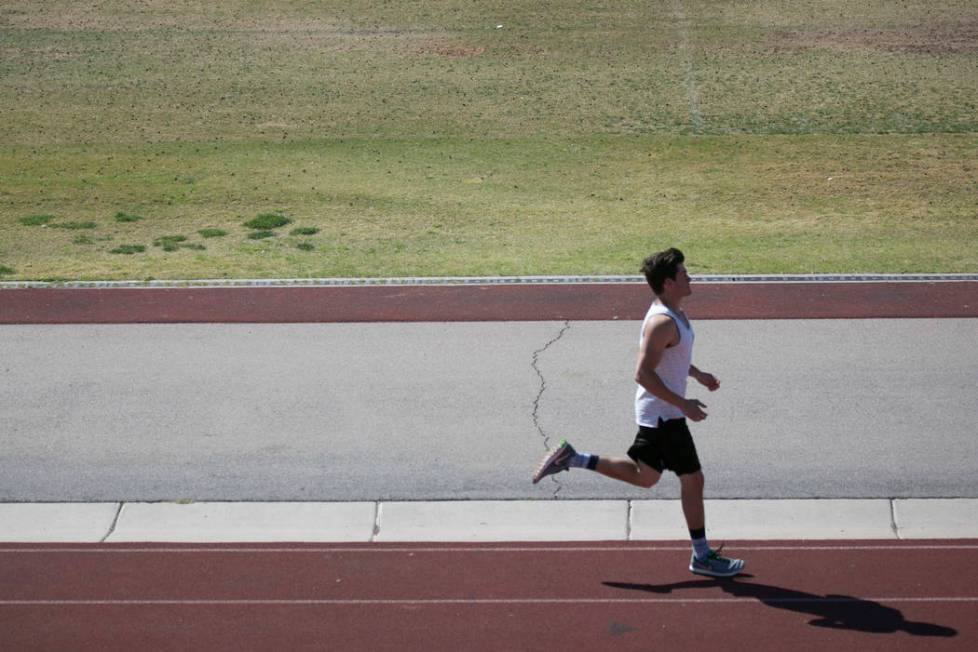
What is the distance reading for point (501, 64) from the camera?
31453mm

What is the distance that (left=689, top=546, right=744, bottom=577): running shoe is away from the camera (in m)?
7.76

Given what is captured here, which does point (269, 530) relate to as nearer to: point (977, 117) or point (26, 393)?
point (26, 393)

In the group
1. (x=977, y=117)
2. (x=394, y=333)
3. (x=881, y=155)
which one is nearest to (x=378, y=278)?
(x=394, y=333)

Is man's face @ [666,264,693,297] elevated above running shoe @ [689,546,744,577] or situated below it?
above

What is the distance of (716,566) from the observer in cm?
777

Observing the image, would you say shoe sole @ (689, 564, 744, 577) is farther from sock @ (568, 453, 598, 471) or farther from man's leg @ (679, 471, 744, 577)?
sock @ (568, 453, 598, 471)

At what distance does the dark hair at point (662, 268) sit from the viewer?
760 cm

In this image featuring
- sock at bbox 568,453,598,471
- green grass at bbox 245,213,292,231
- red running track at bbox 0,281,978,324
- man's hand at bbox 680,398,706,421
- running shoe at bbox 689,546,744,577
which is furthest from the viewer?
green grass at bbox 245,213,292,231

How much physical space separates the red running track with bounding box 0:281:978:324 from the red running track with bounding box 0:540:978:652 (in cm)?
546

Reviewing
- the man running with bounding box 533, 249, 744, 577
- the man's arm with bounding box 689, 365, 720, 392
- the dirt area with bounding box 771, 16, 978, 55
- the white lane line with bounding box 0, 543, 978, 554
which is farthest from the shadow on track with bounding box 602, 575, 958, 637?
the dirt area with bounding box 771, 16, 978, 55

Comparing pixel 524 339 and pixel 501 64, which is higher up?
pixel 501 64

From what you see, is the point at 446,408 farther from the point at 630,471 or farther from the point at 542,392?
the point at 630,471

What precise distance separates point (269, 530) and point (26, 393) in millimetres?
3929

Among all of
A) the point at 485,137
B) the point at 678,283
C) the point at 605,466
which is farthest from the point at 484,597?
the point at 485,137
